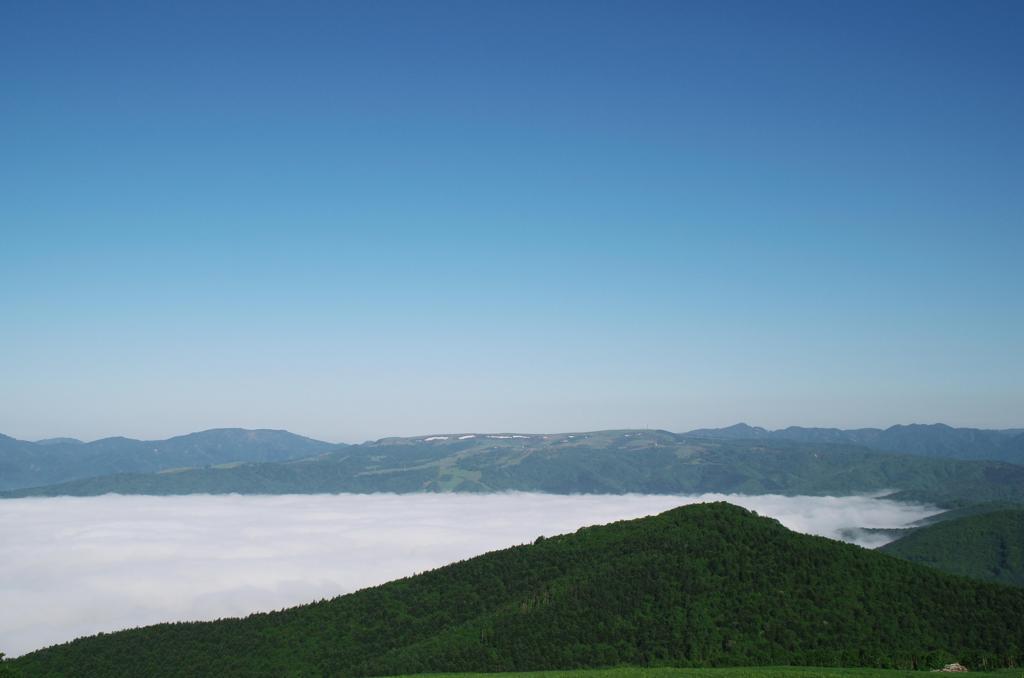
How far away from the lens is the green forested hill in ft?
467

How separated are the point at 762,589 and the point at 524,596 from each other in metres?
55.7

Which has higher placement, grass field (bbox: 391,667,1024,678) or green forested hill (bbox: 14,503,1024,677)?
grass field (bbox: 391,667,1024,678)

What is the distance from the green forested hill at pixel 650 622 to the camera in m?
142

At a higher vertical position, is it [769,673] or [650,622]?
[769,673]

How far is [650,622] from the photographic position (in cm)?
15550

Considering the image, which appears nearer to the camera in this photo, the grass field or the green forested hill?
the grass field

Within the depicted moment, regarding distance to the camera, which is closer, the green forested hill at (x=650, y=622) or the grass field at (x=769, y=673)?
the grass field at (x=769, y=673)

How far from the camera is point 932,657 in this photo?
4791 inches

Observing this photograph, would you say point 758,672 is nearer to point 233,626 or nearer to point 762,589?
point 762,589

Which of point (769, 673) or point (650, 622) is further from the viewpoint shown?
point (650, 622)

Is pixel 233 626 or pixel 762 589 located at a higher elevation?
pixel 762 589

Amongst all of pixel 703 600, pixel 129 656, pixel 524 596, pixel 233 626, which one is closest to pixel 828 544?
pixel 703 600

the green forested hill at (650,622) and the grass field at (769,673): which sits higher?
the grass field at (769,673)

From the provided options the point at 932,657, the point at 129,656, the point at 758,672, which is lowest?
the point at 129,656
